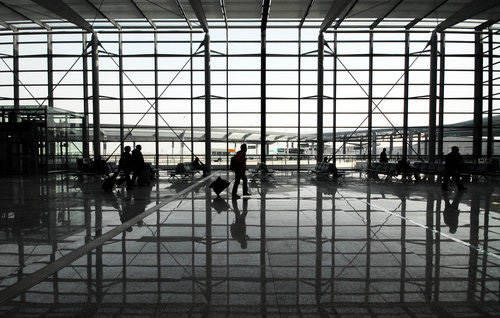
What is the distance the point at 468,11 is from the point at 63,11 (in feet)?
64.0

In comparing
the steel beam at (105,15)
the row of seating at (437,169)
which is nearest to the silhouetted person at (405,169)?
the row of seating at (437,169)

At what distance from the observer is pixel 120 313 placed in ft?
8.16

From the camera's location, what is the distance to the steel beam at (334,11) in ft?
49.7

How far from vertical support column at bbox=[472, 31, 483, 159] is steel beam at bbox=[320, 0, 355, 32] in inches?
366

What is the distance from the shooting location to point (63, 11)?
51.5ft

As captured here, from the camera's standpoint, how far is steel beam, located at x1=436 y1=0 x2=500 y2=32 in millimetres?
15585

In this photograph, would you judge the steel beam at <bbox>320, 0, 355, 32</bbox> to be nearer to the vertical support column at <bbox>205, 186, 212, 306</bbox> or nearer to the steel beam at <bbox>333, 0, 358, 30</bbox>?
the steel beam at <bbox>333, 0, 358, 30</bbox>

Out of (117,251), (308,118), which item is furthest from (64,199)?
(308,118)

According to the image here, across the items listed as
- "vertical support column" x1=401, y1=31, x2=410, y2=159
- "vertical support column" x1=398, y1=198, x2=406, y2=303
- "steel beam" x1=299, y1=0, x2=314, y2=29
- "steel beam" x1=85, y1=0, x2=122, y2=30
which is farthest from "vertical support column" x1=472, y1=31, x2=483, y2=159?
"steel beam" x1=85, y1=0, x2=122, y2=30

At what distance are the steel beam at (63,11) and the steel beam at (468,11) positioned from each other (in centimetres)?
1897

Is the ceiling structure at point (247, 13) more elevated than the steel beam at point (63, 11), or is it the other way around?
the ceiling structure at point (247, 13)

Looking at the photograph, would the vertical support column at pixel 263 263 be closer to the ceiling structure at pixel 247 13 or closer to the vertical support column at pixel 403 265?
the vertical support column at pixel 403 265

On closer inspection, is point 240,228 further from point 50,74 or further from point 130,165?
point 50,74

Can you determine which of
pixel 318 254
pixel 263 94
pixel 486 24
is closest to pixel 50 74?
pixel 263 94
